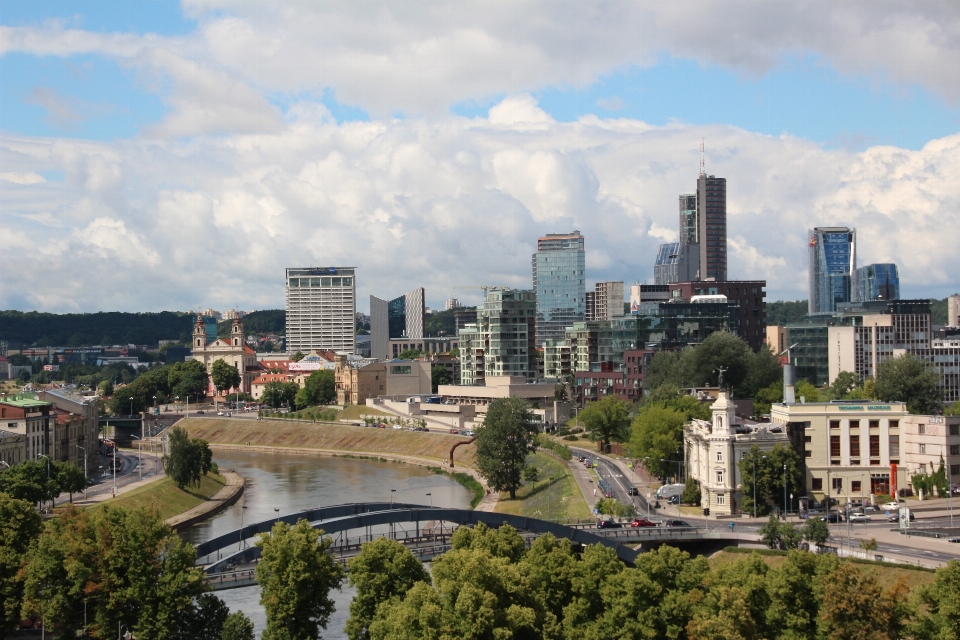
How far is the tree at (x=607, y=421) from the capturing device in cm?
9125

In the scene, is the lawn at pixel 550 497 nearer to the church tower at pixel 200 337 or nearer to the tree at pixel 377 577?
the tree at pixel 377 577

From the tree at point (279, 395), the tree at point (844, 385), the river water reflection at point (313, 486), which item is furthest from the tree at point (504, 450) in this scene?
the tree at point (279, 395)

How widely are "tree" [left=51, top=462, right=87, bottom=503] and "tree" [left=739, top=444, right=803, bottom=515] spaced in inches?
1634

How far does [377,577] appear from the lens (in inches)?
1474

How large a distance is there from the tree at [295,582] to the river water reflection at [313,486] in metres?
13.3

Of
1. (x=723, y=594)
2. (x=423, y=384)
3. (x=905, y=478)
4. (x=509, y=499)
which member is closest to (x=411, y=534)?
(x=509, y=499)

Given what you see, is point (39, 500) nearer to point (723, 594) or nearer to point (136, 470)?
point (136, 470)

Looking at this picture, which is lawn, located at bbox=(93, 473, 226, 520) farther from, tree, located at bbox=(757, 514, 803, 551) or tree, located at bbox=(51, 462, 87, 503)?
tree, located at bbox=(757, 514, 803, 551)

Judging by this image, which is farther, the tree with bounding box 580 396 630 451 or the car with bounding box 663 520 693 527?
the tree with bounding box 580 396 630 451

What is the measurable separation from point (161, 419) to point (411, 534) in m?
87.7

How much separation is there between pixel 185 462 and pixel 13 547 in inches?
1556

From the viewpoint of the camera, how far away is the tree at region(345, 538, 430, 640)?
3719cm

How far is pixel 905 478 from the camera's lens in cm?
6281

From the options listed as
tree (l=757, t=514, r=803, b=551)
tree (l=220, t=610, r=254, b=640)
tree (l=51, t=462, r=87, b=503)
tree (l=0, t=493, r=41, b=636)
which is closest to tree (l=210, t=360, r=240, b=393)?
tree (l=51, t=462, r=87, b=503)
